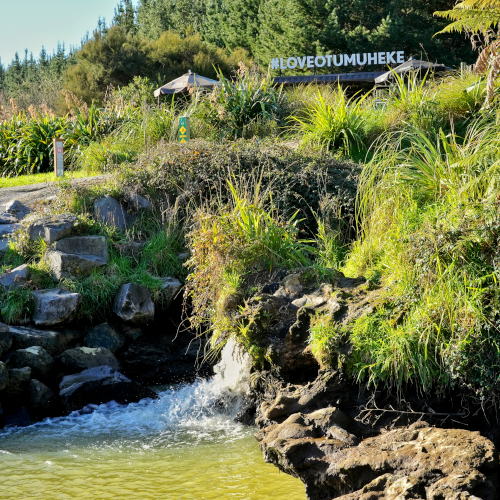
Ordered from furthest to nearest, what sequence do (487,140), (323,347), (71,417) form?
(71,417) < (487,140) < (323,347)

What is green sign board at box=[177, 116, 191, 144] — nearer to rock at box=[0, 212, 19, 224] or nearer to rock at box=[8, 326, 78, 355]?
rock at box=[0, 212, 19, 224]

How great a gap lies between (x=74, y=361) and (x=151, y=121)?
24.1 ft

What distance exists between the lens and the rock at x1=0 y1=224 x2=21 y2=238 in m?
11.2

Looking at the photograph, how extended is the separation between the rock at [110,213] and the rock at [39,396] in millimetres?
3482

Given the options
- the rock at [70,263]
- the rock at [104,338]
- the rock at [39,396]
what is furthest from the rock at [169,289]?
the rock at [39,396]

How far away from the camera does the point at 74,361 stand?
869cm

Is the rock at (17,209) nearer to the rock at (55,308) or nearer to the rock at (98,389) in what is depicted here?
the rock at (55,308)

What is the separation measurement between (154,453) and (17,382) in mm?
2147

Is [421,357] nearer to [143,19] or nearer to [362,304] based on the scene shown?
[362,304]

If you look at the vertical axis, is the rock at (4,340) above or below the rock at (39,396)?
above

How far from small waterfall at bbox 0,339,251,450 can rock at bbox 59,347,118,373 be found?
70cm

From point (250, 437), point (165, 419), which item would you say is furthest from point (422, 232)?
point (165, 419)

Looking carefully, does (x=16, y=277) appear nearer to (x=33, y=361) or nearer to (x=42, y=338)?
(x=42, y=338)

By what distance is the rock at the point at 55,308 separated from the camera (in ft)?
30.8
